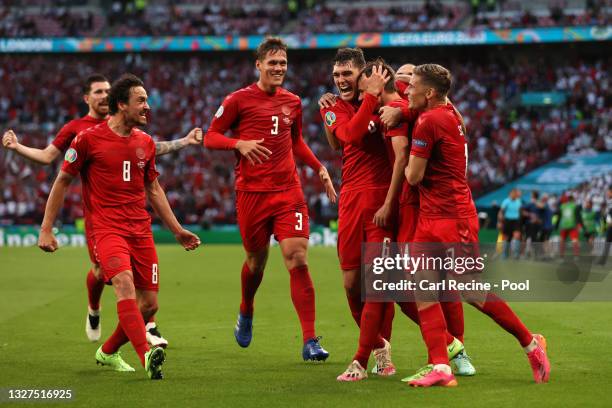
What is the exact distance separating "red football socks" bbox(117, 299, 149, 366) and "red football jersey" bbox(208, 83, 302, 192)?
2000 mm

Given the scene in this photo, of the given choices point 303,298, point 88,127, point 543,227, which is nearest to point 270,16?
point 543,227

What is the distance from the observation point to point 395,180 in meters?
7.84

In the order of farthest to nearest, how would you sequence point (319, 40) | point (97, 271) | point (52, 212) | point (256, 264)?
point (319, 40) → point (97, 271) → point (256, 264) → point (52, 212)

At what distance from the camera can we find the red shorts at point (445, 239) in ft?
24.6

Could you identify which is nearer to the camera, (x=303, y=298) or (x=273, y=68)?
(x=303, y=298)

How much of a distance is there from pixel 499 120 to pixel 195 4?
17431mm

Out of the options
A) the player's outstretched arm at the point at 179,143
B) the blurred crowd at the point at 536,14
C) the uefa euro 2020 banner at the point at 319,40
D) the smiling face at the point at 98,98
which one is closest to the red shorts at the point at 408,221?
the player's outstretched arm at the point at 179,143

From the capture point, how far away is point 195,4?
171 ft

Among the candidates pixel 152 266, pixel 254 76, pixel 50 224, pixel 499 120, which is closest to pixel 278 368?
pixel 152 266

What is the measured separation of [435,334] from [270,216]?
8.69ft

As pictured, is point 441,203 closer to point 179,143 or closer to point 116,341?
point 116,341

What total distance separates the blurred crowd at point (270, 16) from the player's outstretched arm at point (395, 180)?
1522 inches

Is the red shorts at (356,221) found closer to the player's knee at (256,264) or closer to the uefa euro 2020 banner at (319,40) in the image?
the player's knee at (256,264)

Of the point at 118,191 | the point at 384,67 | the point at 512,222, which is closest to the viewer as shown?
the point at 384,67
